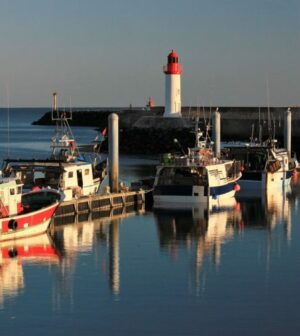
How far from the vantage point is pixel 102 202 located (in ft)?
139

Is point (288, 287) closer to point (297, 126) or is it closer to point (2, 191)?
point (2, 191)

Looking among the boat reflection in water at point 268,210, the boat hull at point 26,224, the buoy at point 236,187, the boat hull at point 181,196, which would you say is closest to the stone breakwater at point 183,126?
the boat reflection in water at point 268,210

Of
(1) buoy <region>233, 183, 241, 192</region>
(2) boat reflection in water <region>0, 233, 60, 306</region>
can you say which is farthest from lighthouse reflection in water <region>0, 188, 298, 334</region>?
(1) buoy <region>233, 183, 241, 192</region>

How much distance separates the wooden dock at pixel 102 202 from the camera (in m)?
39.8

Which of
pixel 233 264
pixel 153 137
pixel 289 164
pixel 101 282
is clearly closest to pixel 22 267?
pixel 101 282

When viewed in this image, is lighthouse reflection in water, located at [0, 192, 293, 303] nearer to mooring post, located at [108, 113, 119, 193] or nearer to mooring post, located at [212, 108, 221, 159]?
mooring post, located at [108, 113, 119, 193]

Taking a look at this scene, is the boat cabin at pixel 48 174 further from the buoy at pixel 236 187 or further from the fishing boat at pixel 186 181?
the buoy at pixel 236 187

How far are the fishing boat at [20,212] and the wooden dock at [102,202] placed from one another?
113 inches

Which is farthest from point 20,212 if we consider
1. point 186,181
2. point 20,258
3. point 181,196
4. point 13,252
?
point 186,181

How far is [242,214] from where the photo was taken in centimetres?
4403

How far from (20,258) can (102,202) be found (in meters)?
11.0

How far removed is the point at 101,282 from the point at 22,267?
285 cm

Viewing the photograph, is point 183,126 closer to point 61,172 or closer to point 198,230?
point 61,172

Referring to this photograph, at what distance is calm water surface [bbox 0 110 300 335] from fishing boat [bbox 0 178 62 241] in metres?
0.38
